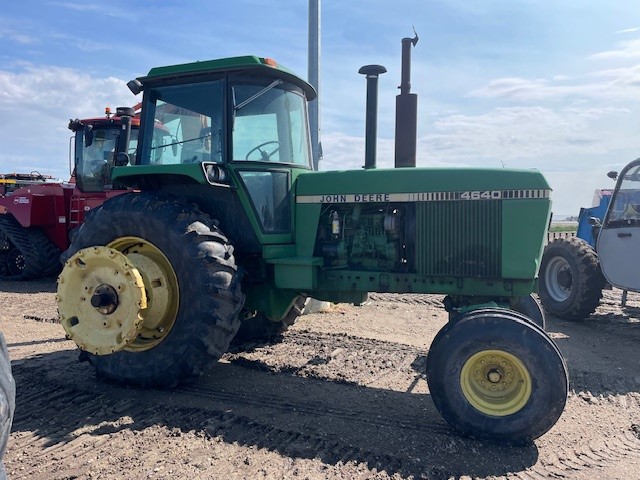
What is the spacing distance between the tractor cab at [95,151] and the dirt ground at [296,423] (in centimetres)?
497

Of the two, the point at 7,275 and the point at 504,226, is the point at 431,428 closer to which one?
the point at 504,226

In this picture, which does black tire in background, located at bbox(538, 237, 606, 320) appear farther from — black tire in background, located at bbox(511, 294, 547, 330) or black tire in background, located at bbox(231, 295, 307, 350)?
black tire in background, located at bbox(231, 295, 307, 350)

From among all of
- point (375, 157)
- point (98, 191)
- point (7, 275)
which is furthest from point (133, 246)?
point (7, 275)

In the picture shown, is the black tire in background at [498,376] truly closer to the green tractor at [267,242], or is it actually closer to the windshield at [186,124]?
the green tractor at [267,242]

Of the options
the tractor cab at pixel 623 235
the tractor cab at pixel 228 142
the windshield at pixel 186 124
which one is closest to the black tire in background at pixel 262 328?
the tractor cab at pixel 228 142

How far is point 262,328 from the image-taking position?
5742 mm

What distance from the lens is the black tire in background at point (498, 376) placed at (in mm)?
3383

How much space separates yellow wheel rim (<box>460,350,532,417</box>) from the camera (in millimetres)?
3488

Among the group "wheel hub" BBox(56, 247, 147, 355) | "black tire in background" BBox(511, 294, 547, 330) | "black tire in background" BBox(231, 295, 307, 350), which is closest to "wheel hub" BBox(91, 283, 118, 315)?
"wheel hub" BBox(56, 247, 147, 355)

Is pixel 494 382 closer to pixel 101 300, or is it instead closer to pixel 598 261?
pixel 101 300

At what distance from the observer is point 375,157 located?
4742 mm

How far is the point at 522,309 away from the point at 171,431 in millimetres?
3377

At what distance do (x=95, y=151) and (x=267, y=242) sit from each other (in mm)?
7188

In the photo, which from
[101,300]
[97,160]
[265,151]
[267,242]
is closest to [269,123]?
[265,151]
